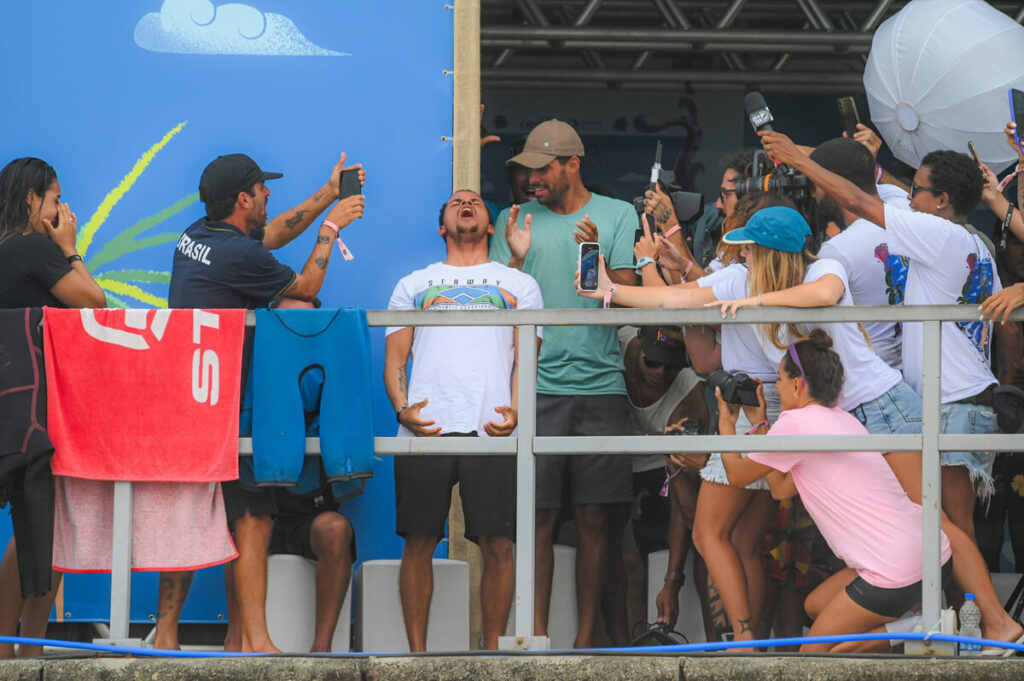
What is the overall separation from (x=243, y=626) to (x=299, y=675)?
37 cm

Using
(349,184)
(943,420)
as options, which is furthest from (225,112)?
(943,420)

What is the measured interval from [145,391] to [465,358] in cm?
119

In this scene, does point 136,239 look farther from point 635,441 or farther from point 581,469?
point 635,441

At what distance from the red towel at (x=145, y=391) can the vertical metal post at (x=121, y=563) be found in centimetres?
10

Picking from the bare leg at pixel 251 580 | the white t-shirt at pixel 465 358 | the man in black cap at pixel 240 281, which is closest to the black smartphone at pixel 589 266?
the white t-shirt at pixel 465 358

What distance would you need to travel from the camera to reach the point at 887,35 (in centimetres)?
732

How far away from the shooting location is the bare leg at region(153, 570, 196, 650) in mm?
5137

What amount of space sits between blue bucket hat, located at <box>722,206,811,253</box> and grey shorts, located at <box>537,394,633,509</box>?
1004 millimetres

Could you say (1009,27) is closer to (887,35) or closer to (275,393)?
(887,35)

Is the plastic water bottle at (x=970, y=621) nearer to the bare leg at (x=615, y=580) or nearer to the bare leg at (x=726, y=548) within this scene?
the bare leg at (x=726, y=548)

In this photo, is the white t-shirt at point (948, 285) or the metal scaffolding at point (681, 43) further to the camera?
the metal scaffolding at point (681, 43)

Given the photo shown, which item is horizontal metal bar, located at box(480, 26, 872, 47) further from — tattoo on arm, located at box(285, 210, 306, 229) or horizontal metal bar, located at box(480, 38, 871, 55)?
tattoo on arm, located at box(285, 210, 306, 229)

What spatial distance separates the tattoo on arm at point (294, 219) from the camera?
6118 millimetres

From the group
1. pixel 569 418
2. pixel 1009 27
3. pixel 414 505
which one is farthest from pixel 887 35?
pixel 414 505
